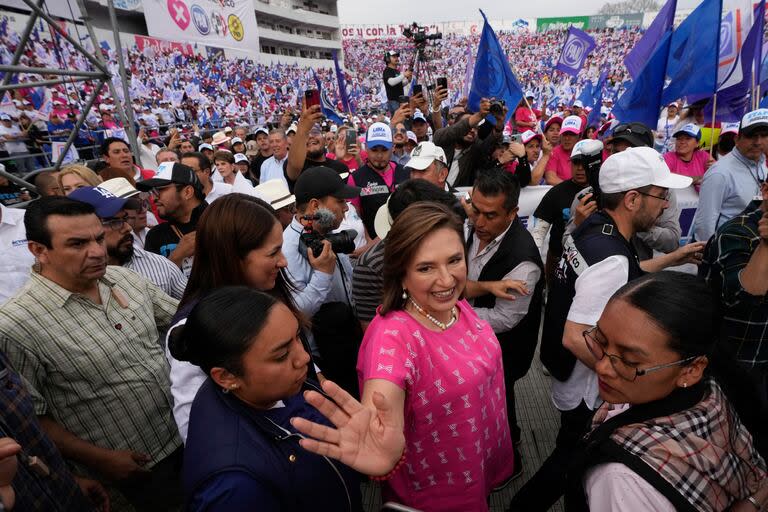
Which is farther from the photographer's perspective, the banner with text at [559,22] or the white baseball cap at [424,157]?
the banner with text at [559,22]

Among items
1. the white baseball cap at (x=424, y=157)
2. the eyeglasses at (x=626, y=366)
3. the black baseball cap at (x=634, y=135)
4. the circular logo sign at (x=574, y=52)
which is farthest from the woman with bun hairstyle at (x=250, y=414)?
the circular logo sign at (x=574, y=52)

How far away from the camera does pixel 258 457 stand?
44.1 inches

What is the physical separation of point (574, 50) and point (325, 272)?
8726 mm

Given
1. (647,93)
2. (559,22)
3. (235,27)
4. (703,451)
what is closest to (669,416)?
(703,451)

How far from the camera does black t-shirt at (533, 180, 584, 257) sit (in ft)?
11.9

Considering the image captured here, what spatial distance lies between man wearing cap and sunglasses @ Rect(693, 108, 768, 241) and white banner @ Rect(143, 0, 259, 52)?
22.6 meters

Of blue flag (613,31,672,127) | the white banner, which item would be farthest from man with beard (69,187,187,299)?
the white banner

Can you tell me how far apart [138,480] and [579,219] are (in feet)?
10.0

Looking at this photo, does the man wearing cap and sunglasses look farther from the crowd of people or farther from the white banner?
the white banner

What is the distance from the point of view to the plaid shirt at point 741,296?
194 centimetres

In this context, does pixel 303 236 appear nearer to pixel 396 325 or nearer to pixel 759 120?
pixel 396 325

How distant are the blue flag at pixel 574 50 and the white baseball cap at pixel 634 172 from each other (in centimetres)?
763

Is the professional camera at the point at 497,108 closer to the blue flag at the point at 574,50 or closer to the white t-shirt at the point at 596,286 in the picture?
the white t-shirt at the point at 596,286

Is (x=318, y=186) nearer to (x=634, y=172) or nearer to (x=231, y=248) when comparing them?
(x=231, y=248)
